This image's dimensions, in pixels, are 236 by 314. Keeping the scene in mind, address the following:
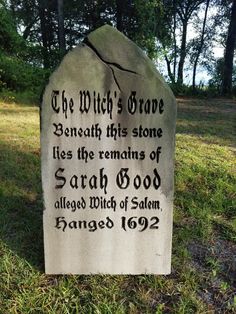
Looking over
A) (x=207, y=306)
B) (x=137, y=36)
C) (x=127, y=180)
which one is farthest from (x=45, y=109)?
(x=137, y=36)

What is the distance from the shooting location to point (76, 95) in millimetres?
2340

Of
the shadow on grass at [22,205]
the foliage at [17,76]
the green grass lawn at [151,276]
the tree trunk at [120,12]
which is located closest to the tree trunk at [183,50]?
the tree trunk at [120,12]

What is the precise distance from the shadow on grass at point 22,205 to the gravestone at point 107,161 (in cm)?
40

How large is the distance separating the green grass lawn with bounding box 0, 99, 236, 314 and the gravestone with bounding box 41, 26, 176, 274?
160mm

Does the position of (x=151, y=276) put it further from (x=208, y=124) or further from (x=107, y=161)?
(x=208, y=124)

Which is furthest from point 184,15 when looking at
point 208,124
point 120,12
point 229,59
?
point 208,124

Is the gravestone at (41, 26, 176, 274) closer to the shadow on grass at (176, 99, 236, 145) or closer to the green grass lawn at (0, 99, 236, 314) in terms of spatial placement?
the green grass lawn at (0, 99, 236, 314)

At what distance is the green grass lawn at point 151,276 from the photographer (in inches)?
96.0

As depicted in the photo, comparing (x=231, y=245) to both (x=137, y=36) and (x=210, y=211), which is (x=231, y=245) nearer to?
(x=210, y=211)

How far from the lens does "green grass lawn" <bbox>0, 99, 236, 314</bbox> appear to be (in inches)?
96.0

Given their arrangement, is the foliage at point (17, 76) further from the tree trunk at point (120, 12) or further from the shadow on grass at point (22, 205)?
the tree trunk at point (120, 12)

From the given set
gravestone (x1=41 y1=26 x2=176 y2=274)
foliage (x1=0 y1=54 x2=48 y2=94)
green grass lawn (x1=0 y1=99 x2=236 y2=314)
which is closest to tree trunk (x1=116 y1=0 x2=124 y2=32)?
foliage (x1=0 y1=54 x2=48 y2=94)

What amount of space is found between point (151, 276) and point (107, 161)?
2.89ft

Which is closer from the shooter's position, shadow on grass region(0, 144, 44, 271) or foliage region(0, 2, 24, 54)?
shadow on grass region(0, 144, 44, 271)
